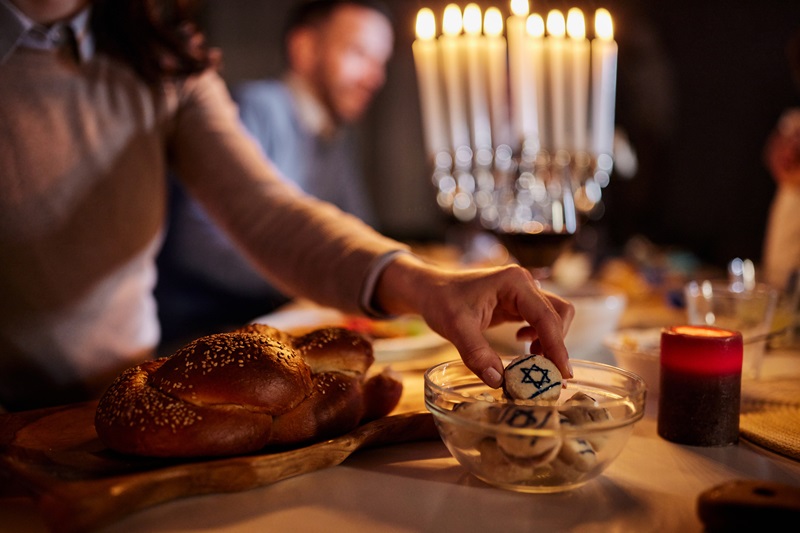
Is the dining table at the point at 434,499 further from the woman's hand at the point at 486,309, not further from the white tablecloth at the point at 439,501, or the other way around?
the woman's hand at the point at 486,309

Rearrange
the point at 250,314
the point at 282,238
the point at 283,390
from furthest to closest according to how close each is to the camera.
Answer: the point at 250,314, the point at 282,238, the point at 283,390

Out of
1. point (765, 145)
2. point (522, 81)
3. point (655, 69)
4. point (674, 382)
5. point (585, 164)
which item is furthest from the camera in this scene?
point (655, 69)

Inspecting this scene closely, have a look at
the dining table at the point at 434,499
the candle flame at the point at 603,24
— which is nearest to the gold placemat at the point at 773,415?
the dining table at the point at 434,499

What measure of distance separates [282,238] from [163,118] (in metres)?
0.42

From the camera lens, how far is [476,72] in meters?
1.58

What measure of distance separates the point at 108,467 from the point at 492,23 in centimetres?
111

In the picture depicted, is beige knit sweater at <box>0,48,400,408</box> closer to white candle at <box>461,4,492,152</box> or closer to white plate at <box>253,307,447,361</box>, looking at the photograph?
white plate at <box>253,307,447,361</box>

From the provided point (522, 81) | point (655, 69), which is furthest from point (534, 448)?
point (655, 69)

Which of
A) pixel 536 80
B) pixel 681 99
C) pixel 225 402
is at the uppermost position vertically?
pixel 536 80

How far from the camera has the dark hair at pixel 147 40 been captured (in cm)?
148

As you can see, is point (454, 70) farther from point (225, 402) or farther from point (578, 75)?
point (225, 402)

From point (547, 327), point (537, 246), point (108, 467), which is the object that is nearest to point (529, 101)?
point (537, 246)

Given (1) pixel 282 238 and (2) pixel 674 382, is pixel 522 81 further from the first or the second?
(2) pixel 674 382

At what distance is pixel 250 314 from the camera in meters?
3.23
